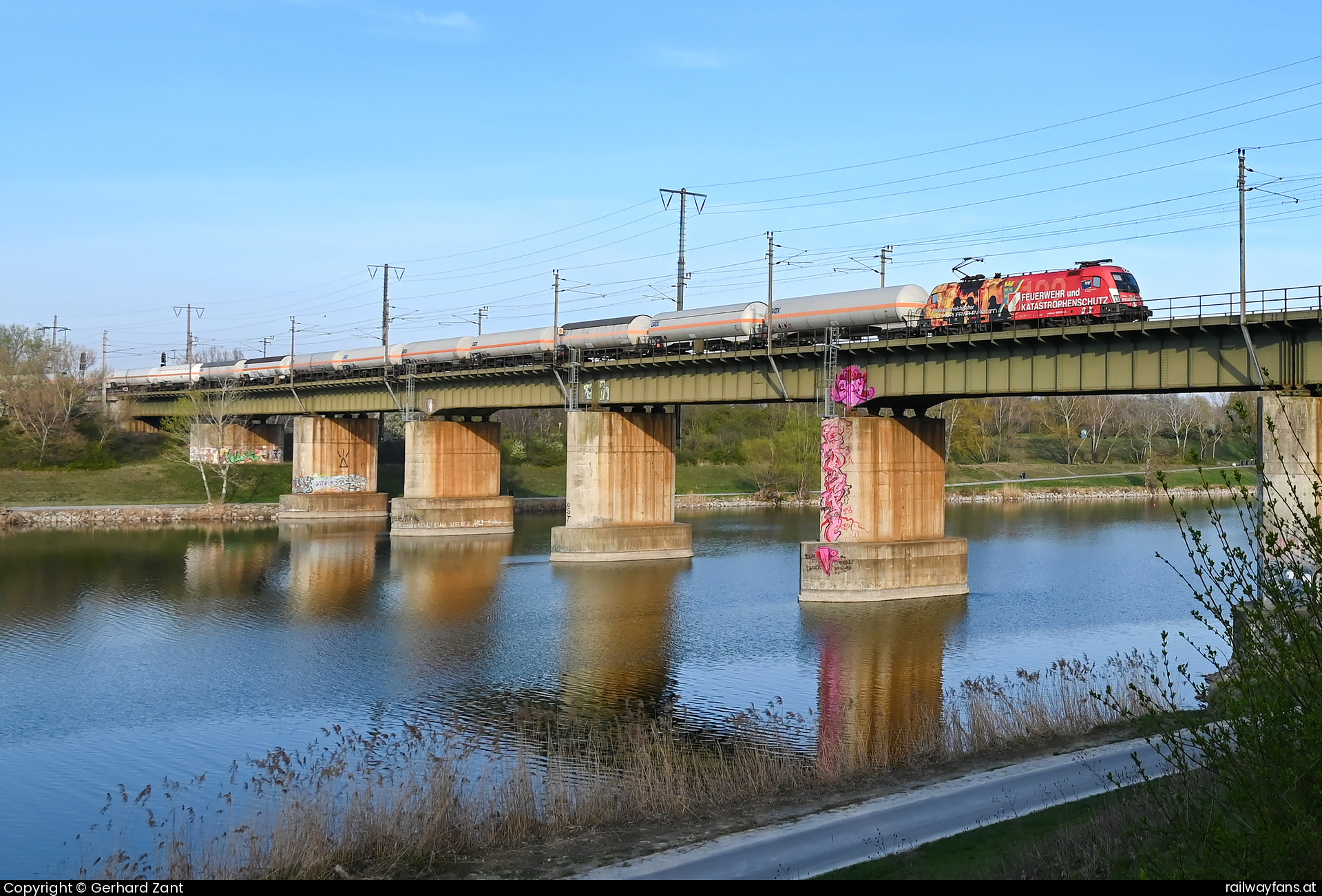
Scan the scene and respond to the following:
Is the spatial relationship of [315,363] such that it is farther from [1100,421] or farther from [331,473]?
[1100,421]

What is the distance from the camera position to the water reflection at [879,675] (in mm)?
23953

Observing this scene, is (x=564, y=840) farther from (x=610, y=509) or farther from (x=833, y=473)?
(x=610, y=509)

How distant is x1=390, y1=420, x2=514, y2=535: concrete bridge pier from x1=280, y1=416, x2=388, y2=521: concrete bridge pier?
12939 mm

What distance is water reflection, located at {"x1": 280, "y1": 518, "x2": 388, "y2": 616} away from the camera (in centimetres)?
4675

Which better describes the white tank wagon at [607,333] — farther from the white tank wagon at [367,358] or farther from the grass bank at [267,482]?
the grass bank at [267,482]

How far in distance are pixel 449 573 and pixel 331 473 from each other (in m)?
39.1

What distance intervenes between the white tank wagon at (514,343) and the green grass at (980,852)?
5409cm

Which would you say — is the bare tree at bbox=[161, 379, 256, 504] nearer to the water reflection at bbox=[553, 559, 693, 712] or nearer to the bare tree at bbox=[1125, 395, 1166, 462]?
the water reflection at bbox=[553, 559, 693, 712]

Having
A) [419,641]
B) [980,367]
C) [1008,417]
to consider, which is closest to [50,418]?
[419,641]

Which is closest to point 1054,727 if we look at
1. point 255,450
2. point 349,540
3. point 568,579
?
point 568,579

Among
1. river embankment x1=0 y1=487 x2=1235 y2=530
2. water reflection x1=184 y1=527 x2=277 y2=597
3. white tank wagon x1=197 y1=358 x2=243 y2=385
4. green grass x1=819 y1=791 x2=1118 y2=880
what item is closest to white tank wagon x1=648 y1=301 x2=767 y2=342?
water reflection x1=184 y1=527 x2=277 y2=597

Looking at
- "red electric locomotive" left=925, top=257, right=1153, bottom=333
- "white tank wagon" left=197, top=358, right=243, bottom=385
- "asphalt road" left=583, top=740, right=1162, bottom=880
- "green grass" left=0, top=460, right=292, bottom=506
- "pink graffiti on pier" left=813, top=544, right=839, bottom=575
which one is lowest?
"asphalt road" left=583, top=740, right=1162, bottom=880

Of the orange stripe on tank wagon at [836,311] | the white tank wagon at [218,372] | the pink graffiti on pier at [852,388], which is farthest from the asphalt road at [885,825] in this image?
the white tank wagon at [218,372]

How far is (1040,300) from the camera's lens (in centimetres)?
4300
